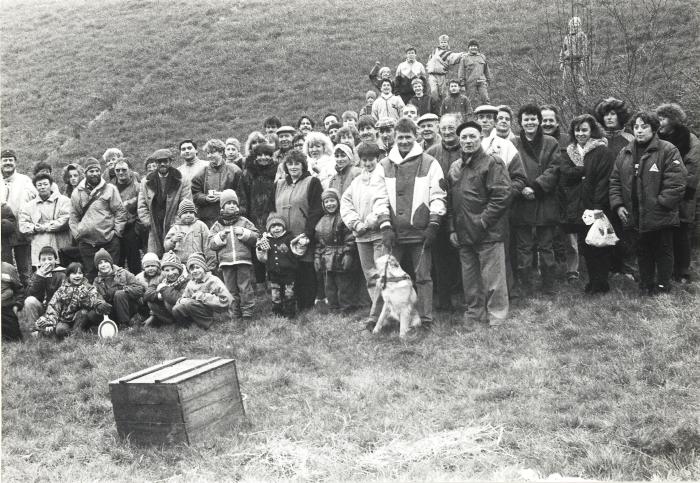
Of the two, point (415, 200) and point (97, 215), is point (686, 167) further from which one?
point (97, 215)

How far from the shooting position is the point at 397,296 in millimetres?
7609

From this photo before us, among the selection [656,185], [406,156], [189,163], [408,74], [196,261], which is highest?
[408,74]

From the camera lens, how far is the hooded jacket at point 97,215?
32.8ft

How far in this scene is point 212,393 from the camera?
18.7 ft

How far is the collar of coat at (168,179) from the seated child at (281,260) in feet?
6.11

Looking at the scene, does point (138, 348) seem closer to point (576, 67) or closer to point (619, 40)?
point (576, 67)

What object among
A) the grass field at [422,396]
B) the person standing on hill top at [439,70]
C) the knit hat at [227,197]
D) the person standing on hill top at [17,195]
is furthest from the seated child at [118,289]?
the person standing on hill top at [439,70]

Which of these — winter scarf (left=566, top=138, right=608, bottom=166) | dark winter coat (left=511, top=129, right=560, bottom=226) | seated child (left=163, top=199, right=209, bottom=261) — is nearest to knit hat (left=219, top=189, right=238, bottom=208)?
seated child (left=163, top=199, right=209, bottom=261)

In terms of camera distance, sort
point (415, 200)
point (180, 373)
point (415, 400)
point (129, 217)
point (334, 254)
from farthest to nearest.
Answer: point (129, 217) < point (334, 254) < point (415, 200) < point (415, 400) < point (180, 373)

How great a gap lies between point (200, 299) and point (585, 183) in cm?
485

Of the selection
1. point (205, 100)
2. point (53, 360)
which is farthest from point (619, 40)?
point (53, 360)

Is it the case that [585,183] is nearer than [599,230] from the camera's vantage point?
No

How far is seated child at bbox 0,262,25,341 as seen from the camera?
8.88 m

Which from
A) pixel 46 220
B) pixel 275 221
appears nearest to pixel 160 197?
pixel 46 220
